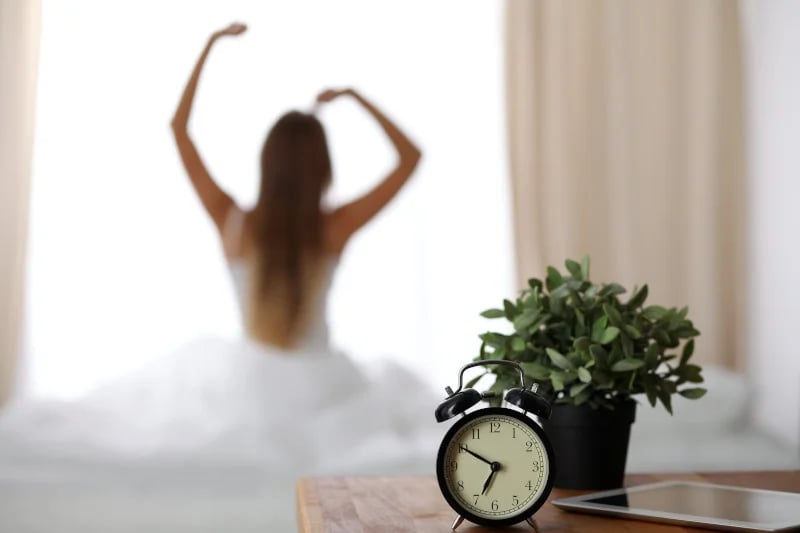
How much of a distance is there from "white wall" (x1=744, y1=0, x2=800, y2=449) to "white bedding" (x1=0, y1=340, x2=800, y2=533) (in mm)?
103

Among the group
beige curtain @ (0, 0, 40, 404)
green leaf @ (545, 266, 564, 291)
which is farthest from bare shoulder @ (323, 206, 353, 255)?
green leaf @ (545, 266, 564, 291)

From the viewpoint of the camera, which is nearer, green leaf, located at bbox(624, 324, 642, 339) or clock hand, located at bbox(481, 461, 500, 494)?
clock hand, located at bbox(481, 461, 500, 494)

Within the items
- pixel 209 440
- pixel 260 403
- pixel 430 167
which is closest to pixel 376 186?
pixel 430 167

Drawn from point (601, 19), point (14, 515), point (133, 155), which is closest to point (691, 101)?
point (601, 19)

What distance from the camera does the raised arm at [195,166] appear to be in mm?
2043

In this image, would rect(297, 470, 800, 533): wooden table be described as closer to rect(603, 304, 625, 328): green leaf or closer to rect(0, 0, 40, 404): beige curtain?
rect(603, 304, 625, 328): green leaf

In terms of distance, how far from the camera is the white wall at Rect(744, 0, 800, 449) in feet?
6.81

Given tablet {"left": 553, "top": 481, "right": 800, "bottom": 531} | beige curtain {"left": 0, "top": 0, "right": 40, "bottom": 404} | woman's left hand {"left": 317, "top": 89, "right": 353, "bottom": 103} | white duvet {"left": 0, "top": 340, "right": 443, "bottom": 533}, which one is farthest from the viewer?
A: woman's left hand {"left": 317, "top": 89, "right": 353, "bottom": 103}

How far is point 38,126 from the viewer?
79.4 inches

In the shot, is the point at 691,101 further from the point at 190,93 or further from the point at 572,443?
the point at 572,443

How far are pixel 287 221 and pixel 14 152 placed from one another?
0.58m

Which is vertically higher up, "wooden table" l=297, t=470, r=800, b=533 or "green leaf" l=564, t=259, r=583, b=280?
"green leaf" l=564, t=259, r=583, b=280

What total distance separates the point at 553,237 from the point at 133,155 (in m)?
0.93

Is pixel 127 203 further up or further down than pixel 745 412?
further up
